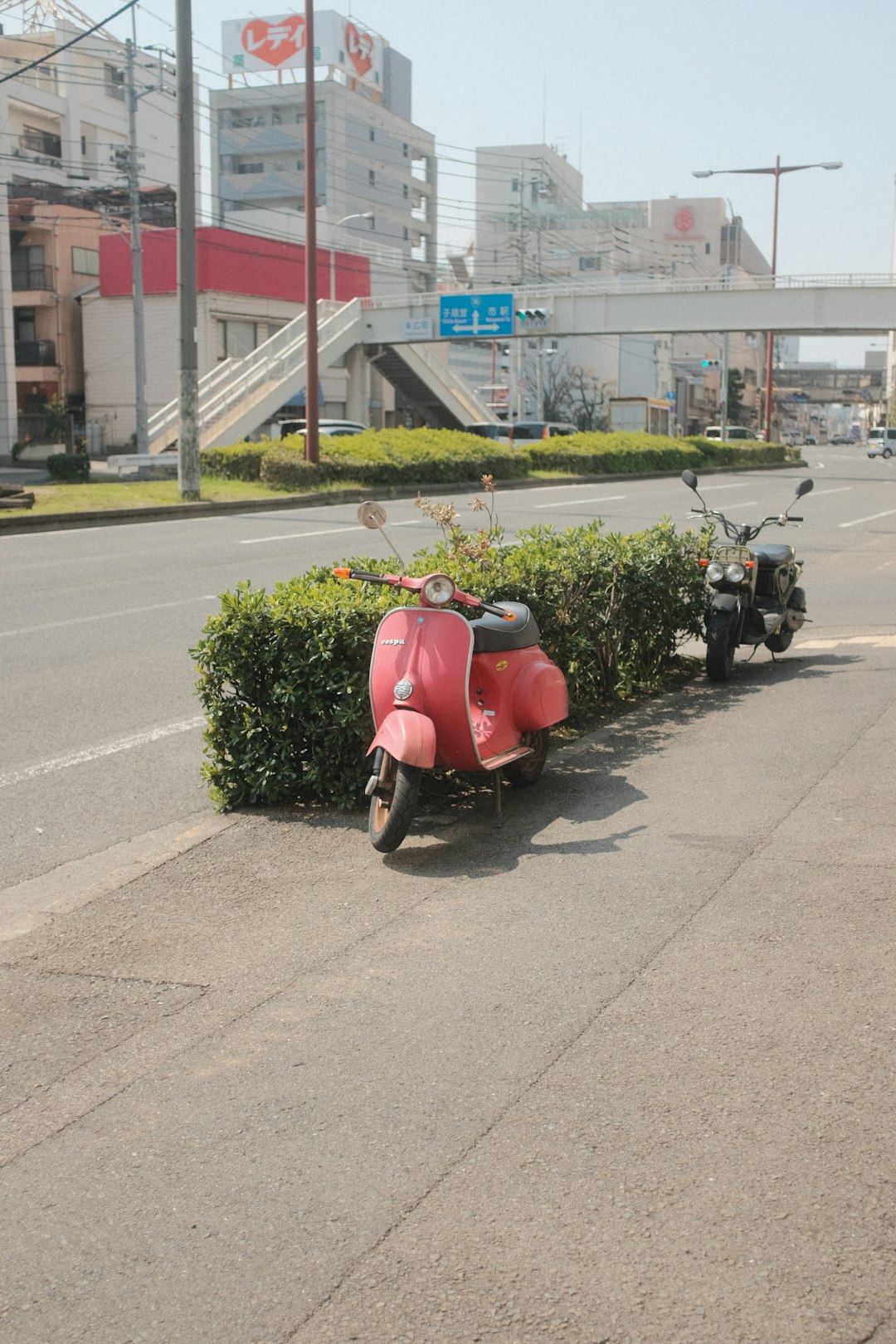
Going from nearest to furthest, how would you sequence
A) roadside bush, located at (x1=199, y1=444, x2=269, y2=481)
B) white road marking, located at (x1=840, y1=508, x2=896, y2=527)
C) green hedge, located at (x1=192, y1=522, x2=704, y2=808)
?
green hedge, located at (x1=192, y1=522, x2=704, y2=808) < white road marking, located at (x1=840, y1=508, x2=896, y2=527) < roadside bush, located at (x1=199, y1=444, x2=269, y2=481)

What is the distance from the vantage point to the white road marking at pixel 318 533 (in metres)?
18.9

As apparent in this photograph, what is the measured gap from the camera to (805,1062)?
145 inches

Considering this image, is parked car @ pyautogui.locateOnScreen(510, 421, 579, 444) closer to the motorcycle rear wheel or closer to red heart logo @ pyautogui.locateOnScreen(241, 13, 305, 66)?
red heart logo @ pyautogui.locateOnScreen(241, 13, 305, 66)

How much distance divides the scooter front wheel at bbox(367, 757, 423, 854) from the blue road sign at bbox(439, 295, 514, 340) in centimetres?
4283

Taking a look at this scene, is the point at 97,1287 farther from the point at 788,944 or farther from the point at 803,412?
the point at 803,412

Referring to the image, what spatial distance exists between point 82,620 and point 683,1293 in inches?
395

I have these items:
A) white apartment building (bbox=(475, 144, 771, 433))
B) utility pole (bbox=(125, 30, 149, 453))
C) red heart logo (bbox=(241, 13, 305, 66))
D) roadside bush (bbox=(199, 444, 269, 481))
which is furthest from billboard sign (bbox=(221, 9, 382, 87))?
roadside bush (bbox=(199, 444, 269, 481))

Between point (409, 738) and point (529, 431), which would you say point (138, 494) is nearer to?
point (409, 738)

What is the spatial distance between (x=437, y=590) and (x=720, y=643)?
167 inches

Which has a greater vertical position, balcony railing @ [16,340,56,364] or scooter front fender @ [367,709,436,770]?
balcony railing @ [16,340,56,364]

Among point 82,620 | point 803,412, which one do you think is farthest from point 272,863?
point 803,412

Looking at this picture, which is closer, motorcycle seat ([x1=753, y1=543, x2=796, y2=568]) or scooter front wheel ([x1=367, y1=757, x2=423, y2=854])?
scooter front wheel ([x1=367, y1=757, x2=423, y2=854])

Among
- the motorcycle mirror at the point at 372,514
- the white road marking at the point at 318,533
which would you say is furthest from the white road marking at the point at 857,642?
the white road marking at the point at 318,533

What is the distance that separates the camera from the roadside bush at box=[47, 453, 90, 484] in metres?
32.6
